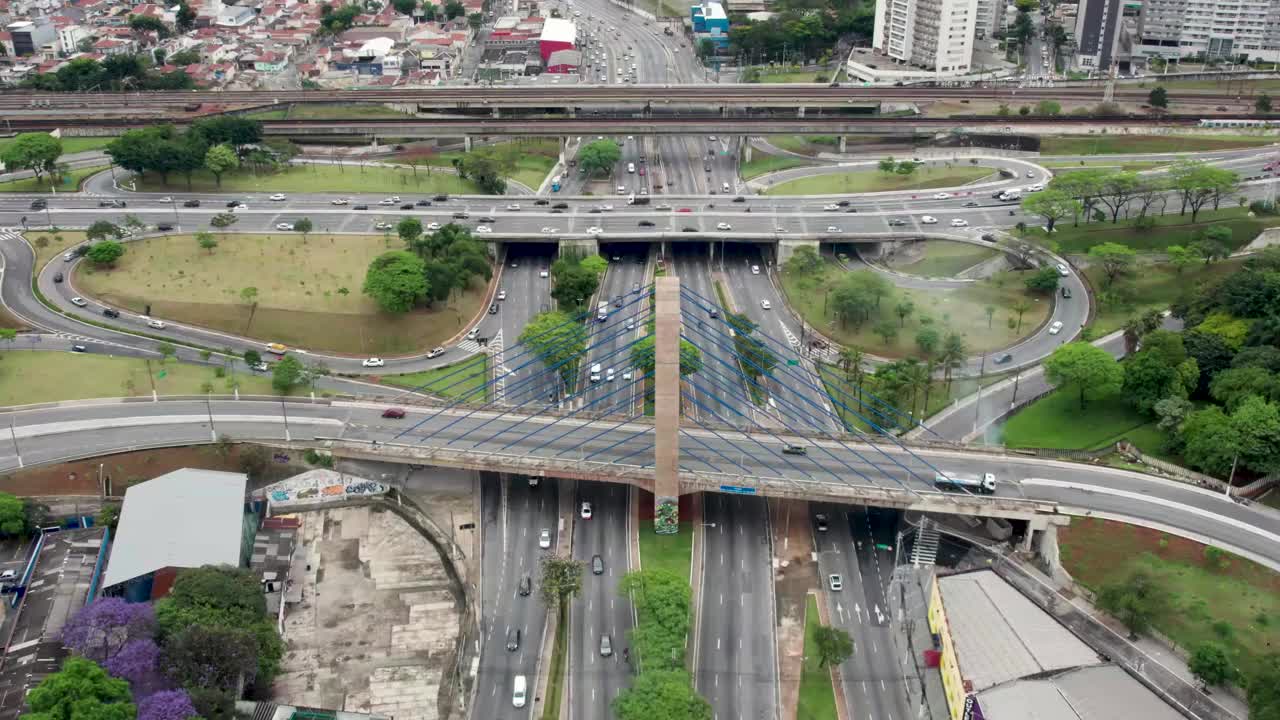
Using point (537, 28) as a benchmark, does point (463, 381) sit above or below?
below

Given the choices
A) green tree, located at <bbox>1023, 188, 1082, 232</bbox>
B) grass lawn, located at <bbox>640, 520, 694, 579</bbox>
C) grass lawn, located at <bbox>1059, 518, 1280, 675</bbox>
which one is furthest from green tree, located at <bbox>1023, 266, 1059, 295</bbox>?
grass lawn, located at <bbox>640, 520, 694, 579</bbox>

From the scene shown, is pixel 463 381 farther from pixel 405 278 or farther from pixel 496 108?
pixel 496 108

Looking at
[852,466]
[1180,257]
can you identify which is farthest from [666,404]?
[1180,257]

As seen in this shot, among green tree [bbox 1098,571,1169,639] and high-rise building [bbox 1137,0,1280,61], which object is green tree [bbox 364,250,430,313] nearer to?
green tree [bbox 1098,571,1169,639]

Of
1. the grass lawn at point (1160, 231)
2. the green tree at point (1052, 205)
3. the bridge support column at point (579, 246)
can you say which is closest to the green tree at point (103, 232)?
the bridge support column at point (579, 246)

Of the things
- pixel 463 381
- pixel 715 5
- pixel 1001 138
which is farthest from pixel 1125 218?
pixel 715 5

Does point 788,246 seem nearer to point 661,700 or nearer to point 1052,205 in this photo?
point 1052,205
